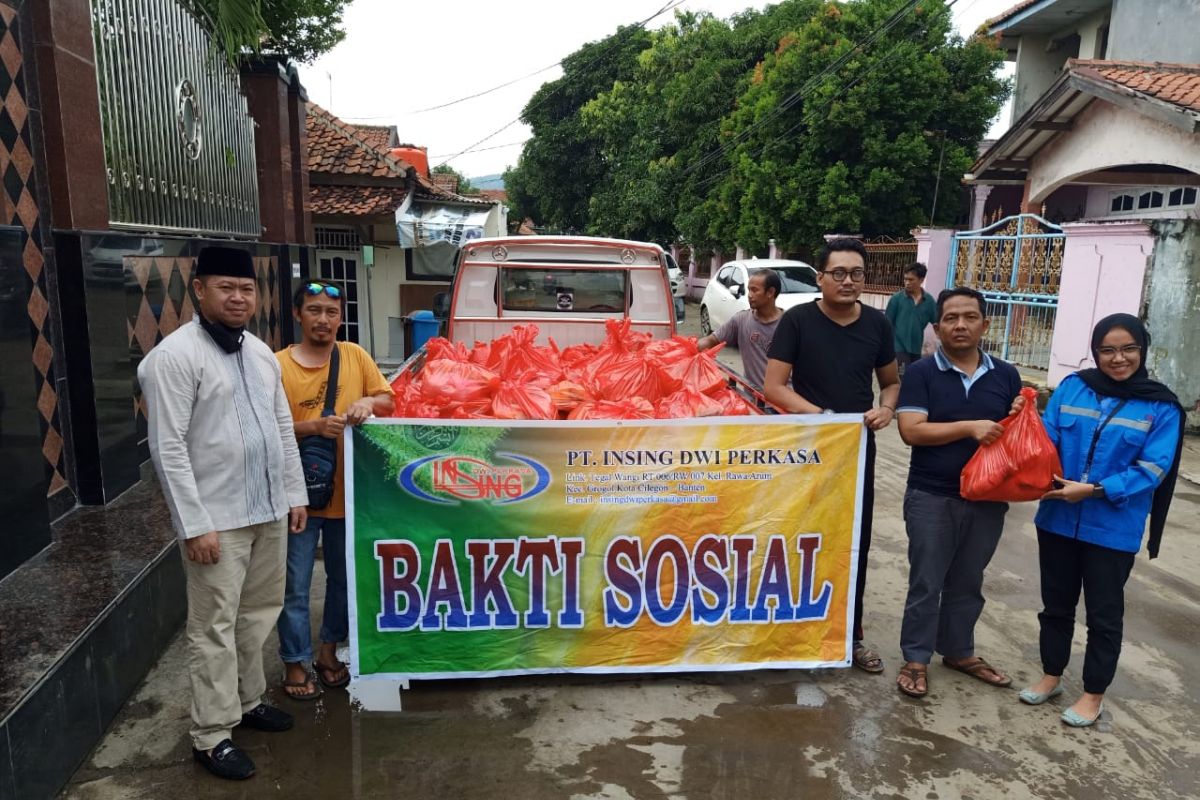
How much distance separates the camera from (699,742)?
3199 millimetres

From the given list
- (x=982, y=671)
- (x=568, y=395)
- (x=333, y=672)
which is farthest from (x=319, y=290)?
(x=982, y=671)

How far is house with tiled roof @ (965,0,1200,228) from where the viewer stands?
10992mm

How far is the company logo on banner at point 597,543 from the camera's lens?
Result: 10.8 feet

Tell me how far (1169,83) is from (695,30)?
60.3 ft

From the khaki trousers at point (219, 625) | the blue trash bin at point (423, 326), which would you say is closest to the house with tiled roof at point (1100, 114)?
the blue trash bin at point (423, 326)

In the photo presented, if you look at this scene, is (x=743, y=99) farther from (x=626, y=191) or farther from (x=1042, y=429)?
(x=1042, y=429)

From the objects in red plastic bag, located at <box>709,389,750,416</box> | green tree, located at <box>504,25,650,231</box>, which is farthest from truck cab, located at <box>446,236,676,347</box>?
green tree, located at <box>504,25,650,231</box>

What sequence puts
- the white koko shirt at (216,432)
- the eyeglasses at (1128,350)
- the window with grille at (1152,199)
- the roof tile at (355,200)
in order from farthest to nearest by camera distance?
A: the roof tile at (355,200) → the window with grille at (1152,199) → the eyeglasses at (1128,350) → the white koko shirt at (216,432)

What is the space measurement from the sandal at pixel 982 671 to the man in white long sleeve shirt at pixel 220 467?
3066mm

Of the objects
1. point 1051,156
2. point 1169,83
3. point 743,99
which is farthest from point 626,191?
point 1169,83

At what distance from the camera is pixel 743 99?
21.5 m

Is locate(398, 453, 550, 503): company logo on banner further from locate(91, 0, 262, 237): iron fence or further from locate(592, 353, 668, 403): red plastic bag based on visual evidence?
locate(91, 0, 262, 237): iron fence

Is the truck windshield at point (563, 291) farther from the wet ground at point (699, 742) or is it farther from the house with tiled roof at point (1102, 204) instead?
the house with tiled roof at point (1102, 204)

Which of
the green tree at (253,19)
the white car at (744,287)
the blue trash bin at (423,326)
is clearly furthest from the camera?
the white car at (744,287)
